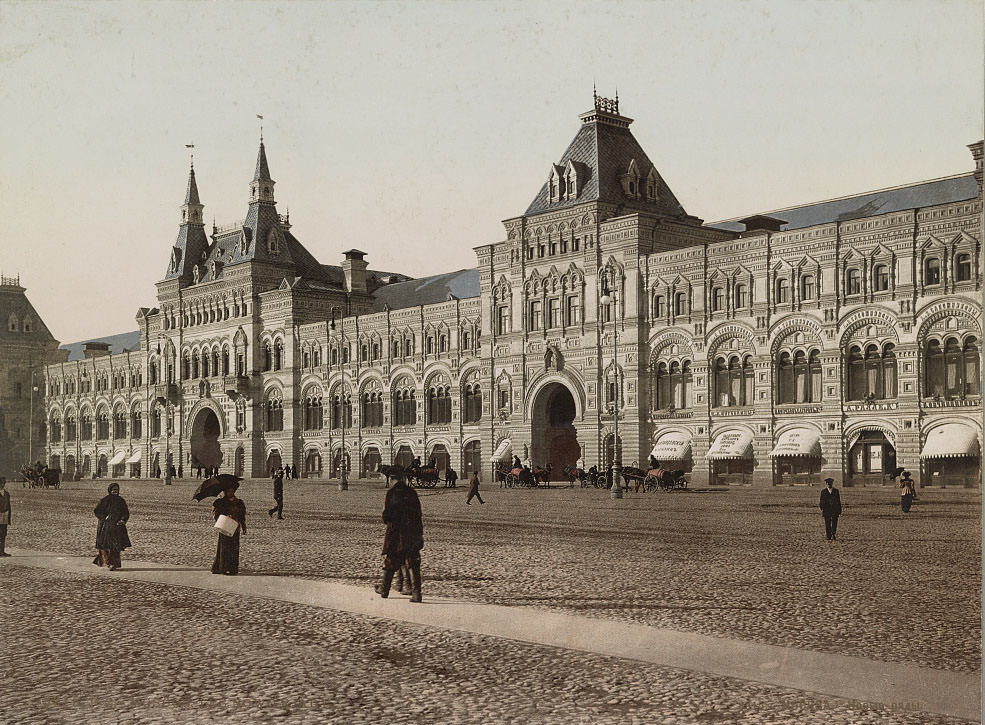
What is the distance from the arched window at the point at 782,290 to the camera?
55416 millimetres

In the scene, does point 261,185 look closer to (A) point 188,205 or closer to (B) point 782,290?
(A) point 188,205

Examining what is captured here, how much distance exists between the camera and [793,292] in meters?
55.1

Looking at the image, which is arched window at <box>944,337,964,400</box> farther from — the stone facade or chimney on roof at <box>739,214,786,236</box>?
the stone facade

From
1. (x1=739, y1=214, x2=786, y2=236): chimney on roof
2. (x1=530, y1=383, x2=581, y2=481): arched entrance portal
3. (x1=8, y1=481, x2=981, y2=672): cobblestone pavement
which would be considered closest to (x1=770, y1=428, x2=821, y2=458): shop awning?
(x1=739, y1=214, x2=786, y2=236): chimney on roof

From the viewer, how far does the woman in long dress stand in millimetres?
19562

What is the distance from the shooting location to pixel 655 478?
4959 cm

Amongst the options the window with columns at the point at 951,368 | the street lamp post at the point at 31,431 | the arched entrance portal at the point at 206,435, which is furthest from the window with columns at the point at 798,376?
the arched entrance portal at the point at 206,435

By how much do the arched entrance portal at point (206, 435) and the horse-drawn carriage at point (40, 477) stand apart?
6460cm

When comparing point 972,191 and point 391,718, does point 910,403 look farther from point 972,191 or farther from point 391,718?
point 391,718

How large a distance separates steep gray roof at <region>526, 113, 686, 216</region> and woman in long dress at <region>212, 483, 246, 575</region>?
155 feet

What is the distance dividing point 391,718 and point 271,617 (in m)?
5.25

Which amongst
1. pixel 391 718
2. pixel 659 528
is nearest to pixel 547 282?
pixel 659 528

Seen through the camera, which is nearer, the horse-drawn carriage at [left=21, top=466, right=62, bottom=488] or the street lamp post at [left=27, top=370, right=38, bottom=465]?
the street lamp post at [left=27, top=370, right=38, bottom=465]

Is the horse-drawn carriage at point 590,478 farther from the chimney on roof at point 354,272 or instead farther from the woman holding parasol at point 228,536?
the chimney on roof at point 354,272
